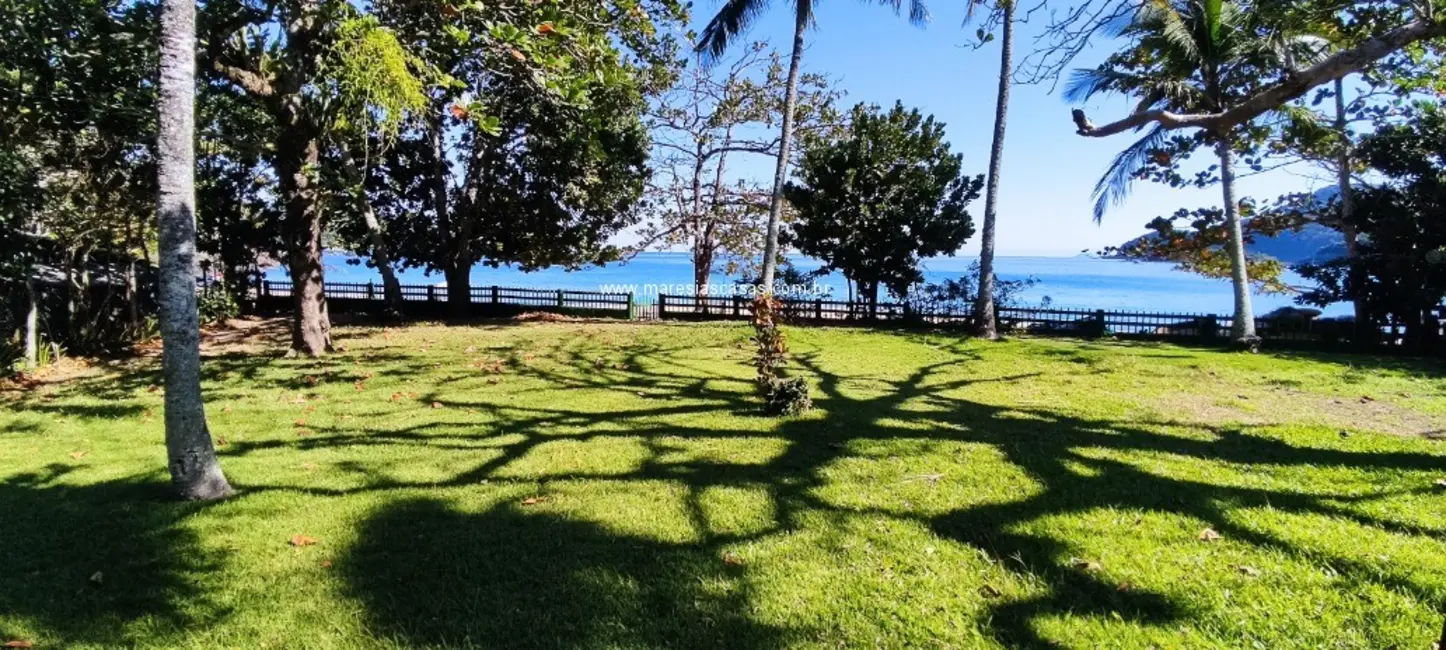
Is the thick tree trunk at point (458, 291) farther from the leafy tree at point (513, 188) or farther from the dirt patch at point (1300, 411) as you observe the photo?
the dirt patch at point (1300, 411)

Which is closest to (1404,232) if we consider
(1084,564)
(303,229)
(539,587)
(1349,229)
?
(1349,229)

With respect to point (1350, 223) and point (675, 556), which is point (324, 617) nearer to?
point (675, 556)

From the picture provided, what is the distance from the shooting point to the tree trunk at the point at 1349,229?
13.0 metres

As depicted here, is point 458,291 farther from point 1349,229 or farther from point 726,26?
point 1349,229

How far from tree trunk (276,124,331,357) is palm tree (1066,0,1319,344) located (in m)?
12.1

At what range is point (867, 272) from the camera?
17109mm

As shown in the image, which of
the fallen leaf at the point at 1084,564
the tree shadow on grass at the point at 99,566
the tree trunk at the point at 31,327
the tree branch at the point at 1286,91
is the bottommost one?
the tree shadow on grass at the point at 99,566

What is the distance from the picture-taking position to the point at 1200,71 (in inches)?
492

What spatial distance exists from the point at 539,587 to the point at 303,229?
954cm

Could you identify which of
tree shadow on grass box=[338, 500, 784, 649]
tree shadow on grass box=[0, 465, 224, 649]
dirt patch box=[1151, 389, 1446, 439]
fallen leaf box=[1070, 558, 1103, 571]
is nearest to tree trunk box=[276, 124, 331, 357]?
tree shadow on grass box=[0, 465, 224, 649]

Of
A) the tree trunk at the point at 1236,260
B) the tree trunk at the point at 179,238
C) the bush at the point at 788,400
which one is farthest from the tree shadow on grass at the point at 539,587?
the tree trunk at the point at 1236,260

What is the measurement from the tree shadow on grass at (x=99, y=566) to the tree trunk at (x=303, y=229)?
19.9ft

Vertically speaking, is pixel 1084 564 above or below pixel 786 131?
below

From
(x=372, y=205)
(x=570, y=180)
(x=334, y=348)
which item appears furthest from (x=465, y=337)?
(x=372, y=205)
